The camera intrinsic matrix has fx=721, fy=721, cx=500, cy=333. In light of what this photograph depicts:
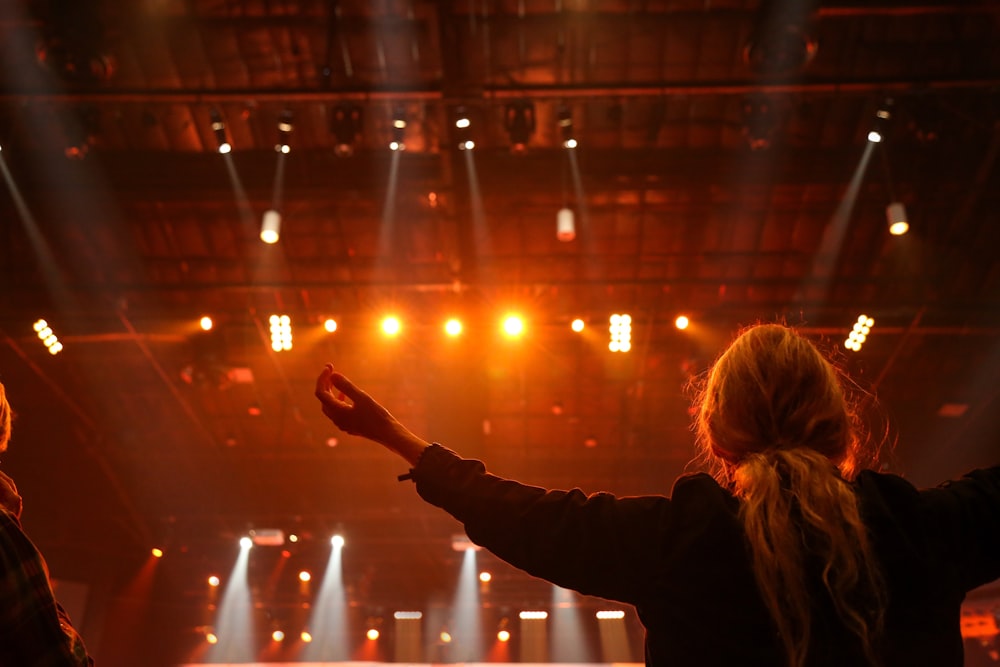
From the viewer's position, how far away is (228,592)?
1614 centimetres

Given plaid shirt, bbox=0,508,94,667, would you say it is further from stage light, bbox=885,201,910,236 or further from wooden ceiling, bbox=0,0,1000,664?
stage light, bbox=885,201,910,236

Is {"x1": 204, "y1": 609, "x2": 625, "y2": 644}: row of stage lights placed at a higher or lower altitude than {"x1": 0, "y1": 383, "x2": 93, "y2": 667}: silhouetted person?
higher

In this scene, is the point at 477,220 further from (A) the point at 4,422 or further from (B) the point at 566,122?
(A) the point at 4,422

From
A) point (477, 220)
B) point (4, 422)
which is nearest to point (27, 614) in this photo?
point (4, 422)

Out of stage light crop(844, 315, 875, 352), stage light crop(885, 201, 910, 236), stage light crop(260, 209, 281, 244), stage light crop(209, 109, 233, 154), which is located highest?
stage light crop(209, 109, 233, 154)

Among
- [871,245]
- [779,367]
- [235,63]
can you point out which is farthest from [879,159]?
[779,367]

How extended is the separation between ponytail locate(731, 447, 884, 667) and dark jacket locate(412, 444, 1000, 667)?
2cm

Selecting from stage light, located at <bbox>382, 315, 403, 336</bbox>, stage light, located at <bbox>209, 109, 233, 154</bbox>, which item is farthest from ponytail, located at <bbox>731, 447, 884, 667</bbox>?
stage light, located at <bbox>382, 315, 403, 336</bbox>

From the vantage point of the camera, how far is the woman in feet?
3.27

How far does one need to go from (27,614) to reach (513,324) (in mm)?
7368

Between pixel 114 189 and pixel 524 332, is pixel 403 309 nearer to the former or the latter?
pixel 524 332

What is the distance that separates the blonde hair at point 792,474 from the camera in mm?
994

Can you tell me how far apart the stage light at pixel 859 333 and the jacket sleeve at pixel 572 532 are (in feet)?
28.4

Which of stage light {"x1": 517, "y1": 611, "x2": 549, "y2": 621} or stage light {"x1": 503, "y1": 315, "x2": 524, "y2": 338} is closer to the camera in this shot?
stage light {"x1": 503, "y1": 315, "x2": 524, "y2": 338}
